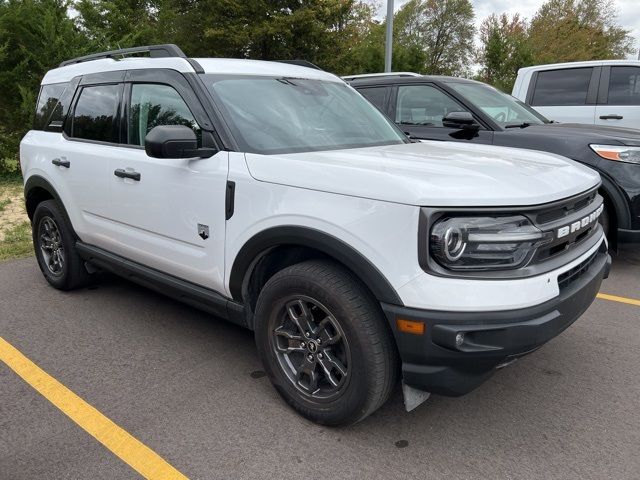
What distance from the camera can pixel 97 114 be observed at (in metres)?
3.93

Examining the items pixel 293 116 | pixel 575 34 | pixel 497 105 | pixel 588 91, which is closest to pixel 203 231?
pixel 293 116

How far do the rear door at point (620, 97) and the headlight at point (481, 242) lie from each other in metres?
6.15

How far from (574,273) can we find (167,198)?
7.22ft

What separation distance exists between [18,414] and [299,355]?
4.89 feet

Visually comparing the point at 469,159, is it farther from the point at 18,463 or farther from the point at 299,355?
the point at 18,463

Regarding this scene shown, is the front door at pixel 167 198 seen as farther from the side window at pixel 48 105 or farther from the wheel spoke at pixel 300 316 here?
the side window at pixel 48 105

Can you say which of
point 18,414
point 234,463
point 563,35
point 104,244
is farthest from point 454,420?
point 563,35

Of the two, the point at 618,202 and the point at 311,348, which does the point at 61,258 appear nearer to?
the point at 311,348

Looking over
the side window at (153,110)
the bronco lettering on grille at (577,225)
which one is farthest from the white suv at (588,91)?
the side window at (153,110)

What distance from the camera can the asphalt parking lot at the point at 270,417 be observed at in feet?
7.90

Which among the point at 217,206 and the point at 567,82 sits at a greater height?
the point at 567,82

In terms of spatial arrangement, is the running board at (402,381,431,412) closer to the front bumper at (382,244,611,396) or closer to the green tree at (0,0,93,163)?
the front bumper at (382,244,611,396)

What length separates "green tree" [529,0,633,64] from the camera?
33.8 metres

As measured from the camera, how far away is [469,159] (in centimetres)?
279
